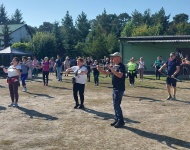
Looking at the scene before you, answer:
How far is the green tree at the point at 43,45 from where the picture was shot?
38.5 meters

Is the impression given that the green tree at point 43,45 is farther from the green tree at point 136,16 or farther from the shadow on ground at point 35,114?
the green tree at point 136,16

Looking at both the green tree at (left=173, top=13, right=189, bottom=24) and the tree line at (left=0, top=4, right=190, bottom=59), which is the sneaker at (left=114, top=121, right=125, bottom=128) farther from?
the green tree at (left=173, top=13, right=189, bottom=24)

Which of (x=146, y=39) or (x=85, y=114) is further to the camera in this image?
(x=146, y=39)

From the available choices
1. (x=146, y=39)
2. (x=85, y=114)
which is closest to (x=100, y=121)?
(x=85, y=114)

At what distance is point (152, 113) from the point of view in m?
9.65

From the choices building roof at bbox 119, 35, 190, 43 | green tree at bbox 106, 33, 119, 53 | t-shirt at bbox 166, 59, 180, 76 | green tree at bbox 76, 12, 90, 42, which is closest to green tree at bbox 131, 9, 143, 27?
green tree at bbox 76, 12, 90, 42

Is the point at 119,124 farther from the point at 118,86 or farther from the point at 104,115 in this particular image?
the point at 104,115

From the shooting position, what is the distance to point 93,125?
319 inches

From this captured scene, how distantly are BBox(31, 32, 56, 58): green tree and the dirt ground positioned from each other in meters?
26.4

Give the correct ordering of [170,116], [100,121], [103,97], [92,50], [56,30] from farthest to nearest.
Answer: [56,30]
[92,50]
[103,97]
[170,116]
[100,121]

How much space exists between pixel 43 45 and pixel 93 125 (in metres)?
31.9

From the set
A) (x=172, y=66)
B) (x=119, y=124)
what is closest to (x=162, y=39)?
(x=172, y=66)

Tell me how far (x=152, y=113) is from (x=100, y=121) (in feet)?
6.73

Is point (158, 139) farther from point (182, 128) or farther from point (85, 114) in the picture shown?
point (85, 114)
